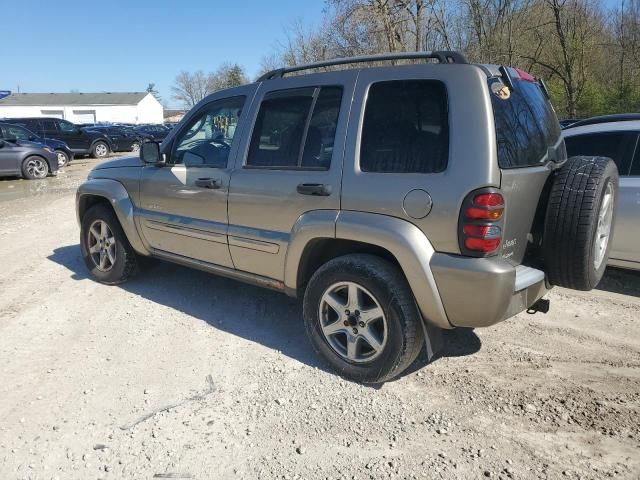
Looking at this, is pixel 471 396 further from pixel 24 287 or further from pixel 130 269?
pixel 24 287

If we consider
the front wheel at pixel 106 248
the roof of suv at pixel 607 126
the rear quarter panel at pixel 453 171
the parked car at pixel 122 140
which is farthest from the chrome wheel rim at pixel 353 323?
the parked car at pixel 122 140

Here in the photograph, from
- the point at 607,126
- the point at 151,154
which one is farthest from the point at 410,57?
the point at 607,126

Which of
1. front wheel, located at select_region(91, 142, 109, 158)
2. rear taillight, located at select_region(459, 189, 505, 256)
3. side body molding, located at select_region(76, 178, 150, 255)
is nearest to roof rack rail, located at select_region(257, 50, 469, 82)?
rear taillight, located at select_region(459, 189, 505, 256)

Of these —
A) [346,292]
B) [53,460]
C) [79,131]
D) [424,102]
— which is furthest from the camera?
[79,131]

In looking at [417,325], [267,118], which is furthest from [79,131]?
[417,325]

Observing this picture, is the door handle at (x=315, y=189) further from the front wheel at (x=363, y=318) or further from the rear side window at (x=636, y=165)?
the rear side window at (x=636, y=165)

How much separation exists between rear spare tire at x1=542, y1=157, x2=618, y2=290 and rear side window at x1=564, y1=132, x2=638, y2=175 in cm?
196

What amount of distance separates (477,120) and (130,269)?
3.76m

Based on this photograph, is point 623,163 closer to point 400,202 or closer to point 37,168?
point 400,202

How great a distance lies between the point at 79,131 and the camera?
22094 millimetres

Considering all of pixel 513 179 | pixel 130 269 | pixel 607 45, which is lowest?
pixel 130 269

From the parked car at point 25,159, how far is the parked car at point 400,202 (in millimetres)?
13770

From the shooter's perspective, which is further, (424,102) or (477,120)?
(424,102)

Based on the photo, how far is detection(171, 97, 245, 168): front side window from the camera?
3.98m
